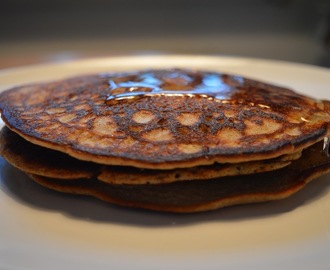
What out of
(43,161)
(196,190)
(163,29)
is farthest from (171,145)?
(163,29)

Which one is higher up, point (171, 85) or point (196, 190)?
point (171, 85)

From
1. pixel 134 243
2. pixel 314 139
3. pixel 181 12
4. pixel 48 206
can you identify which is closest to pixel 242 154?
pixel 314 139

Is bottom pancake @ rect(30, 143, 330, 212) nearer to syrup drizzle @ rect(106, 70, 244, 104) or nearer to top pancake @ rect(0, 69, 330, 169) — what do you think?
top pancake @ rect(0, 69, 330, 169)

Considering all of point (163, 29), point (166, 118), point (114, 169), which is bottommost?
point (114, 169)

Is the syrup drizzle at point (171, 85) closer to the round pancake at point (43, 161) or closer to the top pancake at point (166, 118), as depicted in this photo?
the top pancake at point (166, 118)

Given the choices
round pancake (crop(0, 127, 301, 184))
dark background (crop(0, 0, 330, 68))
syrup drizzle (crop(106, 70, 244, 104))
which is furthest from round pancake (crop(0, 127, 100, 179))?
dark background (crop(0, 0, 330, 68))

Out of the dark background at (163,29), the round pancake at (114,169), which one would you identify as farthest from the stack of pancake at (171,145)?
the dark background at (163,29)

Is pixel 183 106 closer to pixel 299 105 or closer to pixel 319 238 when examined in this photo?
pixel 299 105

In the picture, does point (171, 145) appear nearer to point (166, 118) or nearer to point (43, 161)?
point (166, 118)
